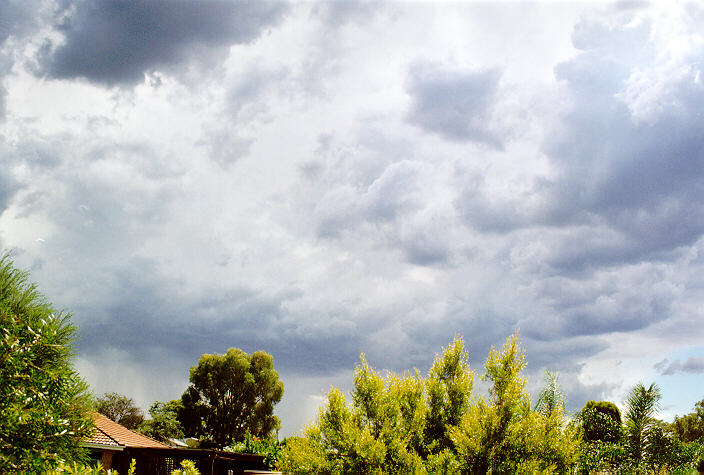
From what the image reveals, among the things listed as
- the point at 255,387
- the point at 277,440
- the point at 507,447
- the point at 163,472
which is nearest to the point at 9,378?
the point at 507,447

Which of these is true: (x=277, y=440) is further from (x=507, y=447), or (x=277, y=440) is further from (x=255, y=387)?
(x=255, y=387)

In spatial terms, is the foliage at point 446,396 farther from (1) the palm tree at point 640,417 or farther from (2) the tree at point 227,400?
(2) the tree at point 227,400

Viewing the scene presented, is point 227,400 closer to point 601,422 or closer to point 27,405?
point 601,422

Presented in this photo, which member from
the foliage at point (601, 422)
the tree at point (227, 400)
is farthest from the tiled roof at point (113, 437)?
the foliage at point (601, 422)

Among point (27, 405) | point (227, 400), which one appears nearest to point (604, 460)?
point (27, 405)

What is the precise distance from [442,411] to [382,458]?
501 cm

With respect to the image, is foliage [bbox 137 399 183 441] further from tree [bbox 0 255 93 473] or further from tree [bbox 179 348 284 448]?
tree [bbox 0 255 93 473]

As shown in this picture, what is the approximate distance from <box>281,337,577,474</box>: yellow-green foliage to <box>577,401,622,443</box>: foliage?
4.12 meters

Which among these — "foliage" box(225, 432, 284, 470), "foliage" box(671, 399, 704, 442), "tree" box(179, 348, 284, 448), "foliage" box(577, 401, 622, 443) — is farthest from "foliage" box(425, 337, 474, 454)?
"foliage" box(671, 399, 704, 442)

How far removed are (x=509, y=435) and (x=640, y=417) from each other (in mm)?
6885

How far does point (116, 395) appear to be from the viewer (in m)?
68.8

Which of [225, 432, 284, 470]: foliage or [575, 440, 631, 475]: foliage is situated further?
[225, 432, 284, 470]: foliage

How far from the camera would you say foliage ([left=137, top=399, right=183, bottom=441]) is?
58719 mm

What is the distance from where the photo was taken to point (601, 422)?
98.7 ft
